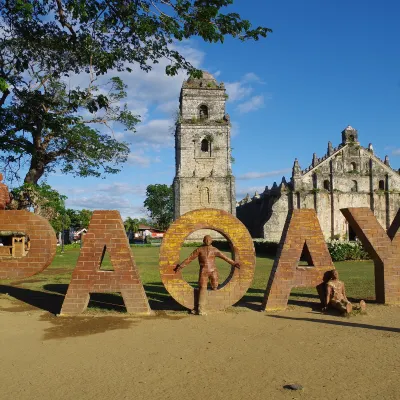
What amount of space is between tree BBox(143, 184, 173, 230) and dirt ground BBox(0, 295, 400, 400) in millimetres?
56216

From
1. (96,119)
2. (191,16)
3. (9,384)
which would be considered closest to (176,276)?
(9,384)

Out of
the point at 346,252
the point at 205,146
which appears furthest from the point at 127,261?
Result: the point at 205,146

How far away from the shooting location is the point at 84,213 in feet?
189

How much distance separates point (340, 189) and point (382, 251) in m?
26.7

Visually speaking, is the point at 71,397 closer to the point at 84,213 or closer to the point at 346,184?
the point at 346,184

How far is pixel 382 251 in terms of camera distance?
308 inches

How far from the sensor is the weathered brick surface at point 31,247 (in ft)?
24.2

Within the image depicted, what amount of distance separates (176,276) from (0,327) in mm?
3066

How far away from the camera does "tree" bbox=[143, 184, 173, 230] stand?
63094 mm

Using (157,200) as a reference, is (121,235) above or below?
below

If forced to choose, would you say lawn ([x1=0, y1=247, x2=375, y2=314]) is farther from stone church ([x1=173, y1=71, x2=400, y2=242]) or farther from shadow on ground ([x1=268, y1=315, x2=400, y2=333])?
stone church ([x1=173, y1=71, x2=400, y2=242])

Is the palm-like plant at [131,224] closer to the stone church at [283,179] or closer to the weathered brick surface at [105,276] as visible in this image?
the stone church at [283,179]

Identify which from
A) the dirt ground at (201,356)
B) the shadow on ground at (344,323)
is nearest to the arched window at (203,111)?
the dirt ground at (201,356)

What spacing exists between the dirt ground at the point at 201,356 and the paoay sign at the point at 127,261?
476mm
